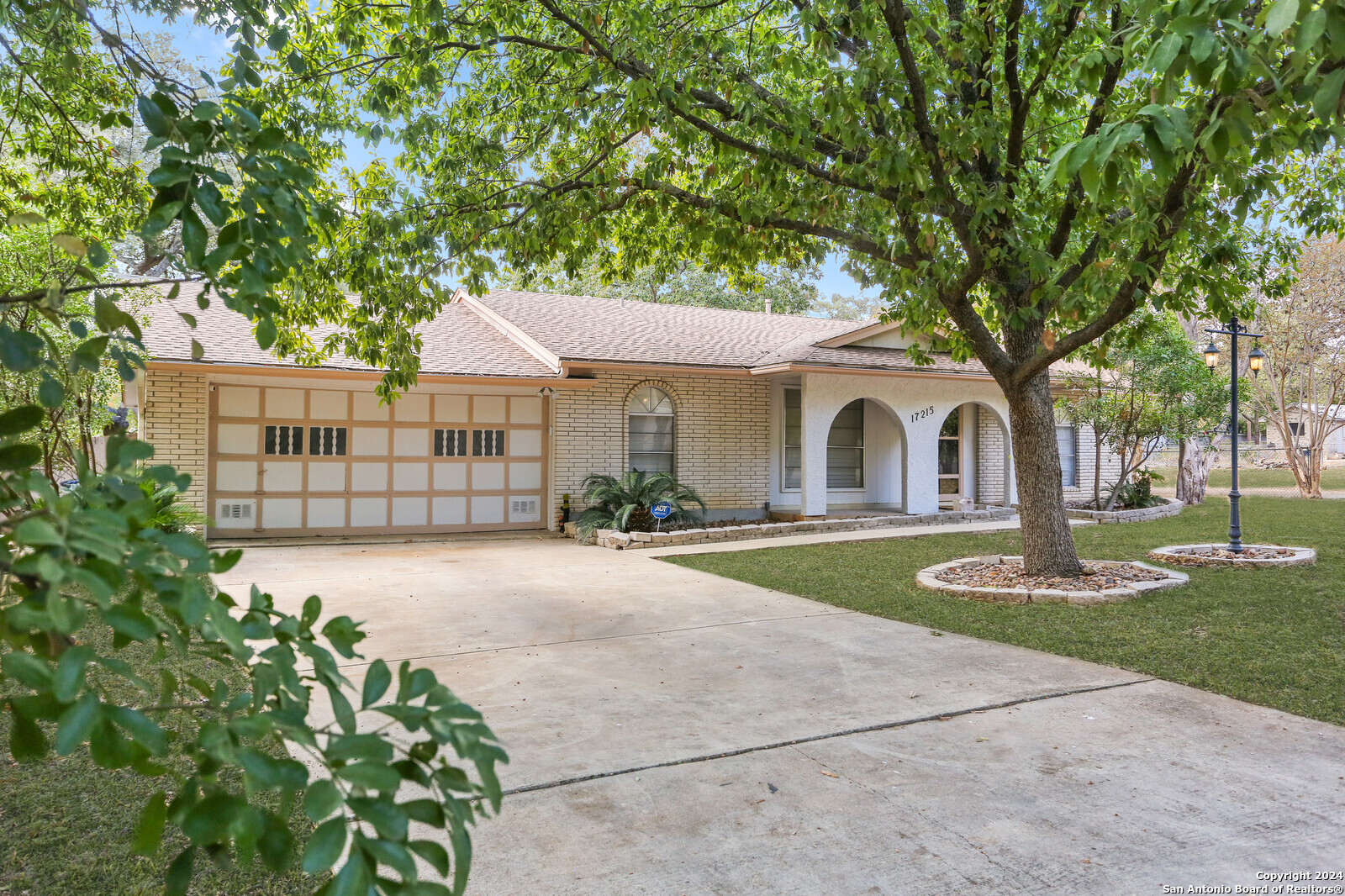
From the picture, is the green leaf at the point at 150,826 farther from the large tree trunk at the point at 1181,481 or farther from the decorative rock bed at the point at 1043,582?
the large tree trunk at the point at 1181,481

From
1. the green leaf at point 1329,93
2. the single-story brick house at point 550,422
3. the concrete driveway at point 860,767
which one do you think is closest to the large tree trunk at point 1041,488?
the concrete driveway at point 860,767

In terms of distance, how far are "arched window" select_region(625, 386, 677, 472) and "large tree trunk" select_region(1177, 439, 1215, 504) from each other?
12740mm

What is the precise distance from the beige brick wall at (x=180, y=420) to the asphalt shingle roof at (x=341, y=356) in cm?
45

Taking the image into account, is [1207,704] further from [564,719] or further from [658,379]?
[658,379]

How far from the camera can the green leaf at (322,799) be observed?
891mm

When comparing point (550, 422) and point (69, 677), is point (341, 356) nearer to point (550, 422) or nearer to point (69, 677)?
point (550, 422)

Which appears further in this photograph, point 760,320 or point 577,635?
point 760,320

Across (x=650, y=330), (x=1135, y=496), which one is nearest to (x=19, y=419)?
(x=650, y=330)

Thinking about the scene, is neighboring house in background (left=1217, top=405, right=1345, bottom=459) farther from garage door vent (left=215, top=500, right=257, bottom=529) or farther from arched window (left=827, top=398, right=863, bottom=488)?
garage door vent (left=215, top=500, right=257, bottom=529)

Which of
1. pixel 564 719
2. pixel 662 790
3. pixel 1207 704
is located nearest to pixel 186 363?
pixel 564 719

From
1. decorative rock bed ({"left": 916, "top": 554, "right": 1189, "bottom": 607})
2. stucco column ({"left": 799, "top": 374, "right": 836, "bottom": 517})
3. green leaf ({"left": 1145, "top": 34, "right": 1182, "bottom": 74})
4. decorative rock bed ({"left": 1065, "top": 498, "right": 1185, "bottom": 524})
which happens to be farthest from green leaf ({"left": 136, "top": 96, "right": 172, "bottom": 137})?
decorative rock bed ({"left": 1065, "top": 498, "right": 1185, "bottom": 524})

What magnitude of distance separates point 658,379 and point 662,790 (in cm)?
1220

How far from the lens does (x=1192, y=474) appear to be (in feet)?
66.6

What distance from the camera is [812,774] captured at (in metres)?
3.95
